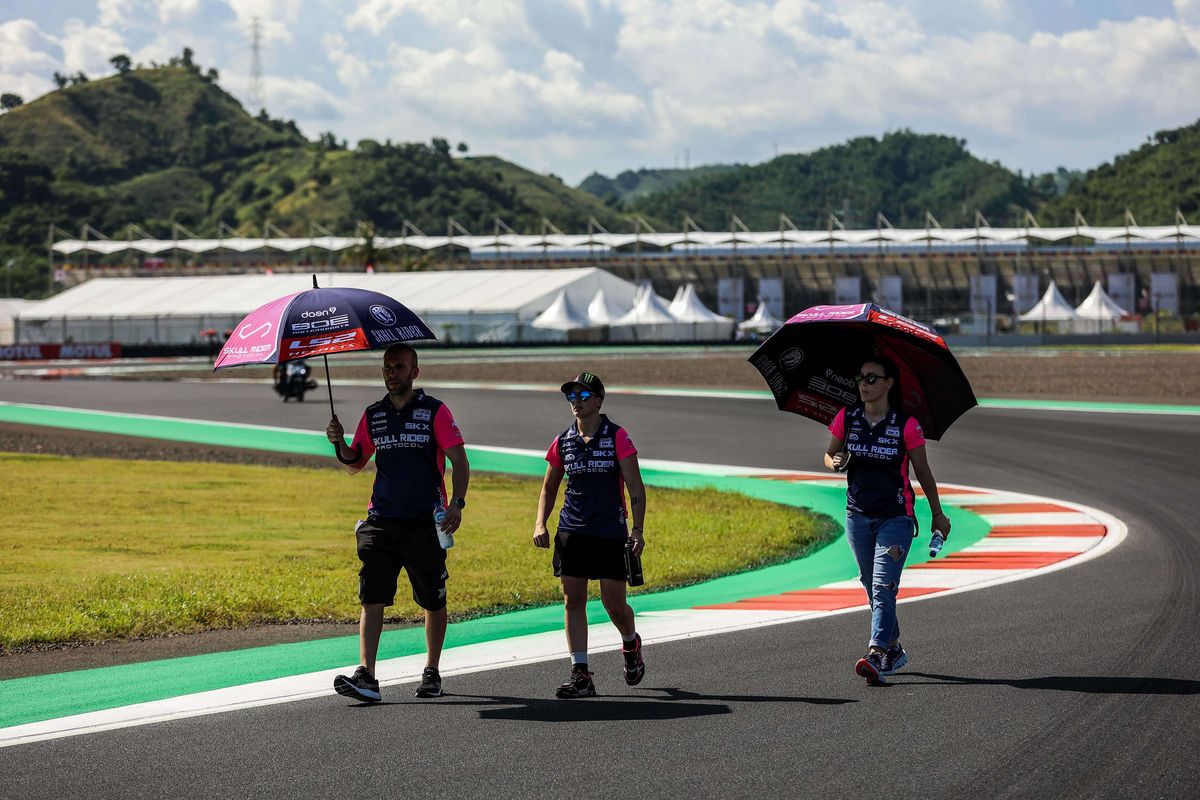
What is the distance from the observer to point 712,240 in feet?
396

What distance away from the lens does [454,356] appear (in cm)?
7062

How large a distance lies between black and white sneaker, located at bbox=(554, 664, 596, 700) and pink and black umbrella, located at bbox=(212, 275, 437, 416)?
195 cm

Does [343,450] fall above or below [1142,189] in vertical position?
below

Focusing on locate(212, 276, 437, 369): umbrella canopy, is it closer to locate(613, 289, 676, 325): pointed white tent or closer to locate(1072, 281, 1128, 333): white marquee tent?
locate(613, 289, 676, 325): pointed white tent

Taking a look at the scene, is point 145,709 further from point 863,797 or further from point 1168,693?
point 1168,693

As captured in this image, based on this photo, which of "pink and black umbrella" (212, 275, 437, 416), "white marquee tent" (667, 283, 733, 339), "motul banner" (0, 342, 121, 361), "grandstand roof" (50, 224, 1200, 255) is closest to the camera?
"pink and black umbrella" (212, 275, 437, 416)

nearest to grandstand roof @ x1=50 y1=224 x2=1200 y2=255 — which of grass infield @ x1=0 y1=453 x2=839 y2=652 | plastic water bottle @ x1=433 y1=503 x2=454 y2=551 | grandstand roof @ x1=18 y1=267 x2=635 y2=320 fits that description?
grandstand roof @ x1=18 y1=267 x2=635 y2=320

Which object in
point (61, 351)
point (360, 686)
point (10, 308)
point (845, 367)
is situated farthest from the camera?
point (10, 308)

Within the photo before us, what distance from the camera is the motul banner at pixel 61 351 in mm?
75875

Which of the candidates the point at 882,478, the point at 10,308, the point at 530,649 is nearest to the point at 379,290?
the point at 10,308

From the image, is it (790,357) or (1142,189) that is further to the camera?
(1142,189)

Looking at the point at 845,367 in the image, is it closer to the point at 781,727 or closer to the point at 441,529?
the point at 781,727

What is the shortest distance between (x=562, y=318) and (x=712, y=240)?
39.8 metres

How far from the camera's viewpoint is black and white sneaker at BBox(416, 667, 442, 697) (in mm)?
8047
